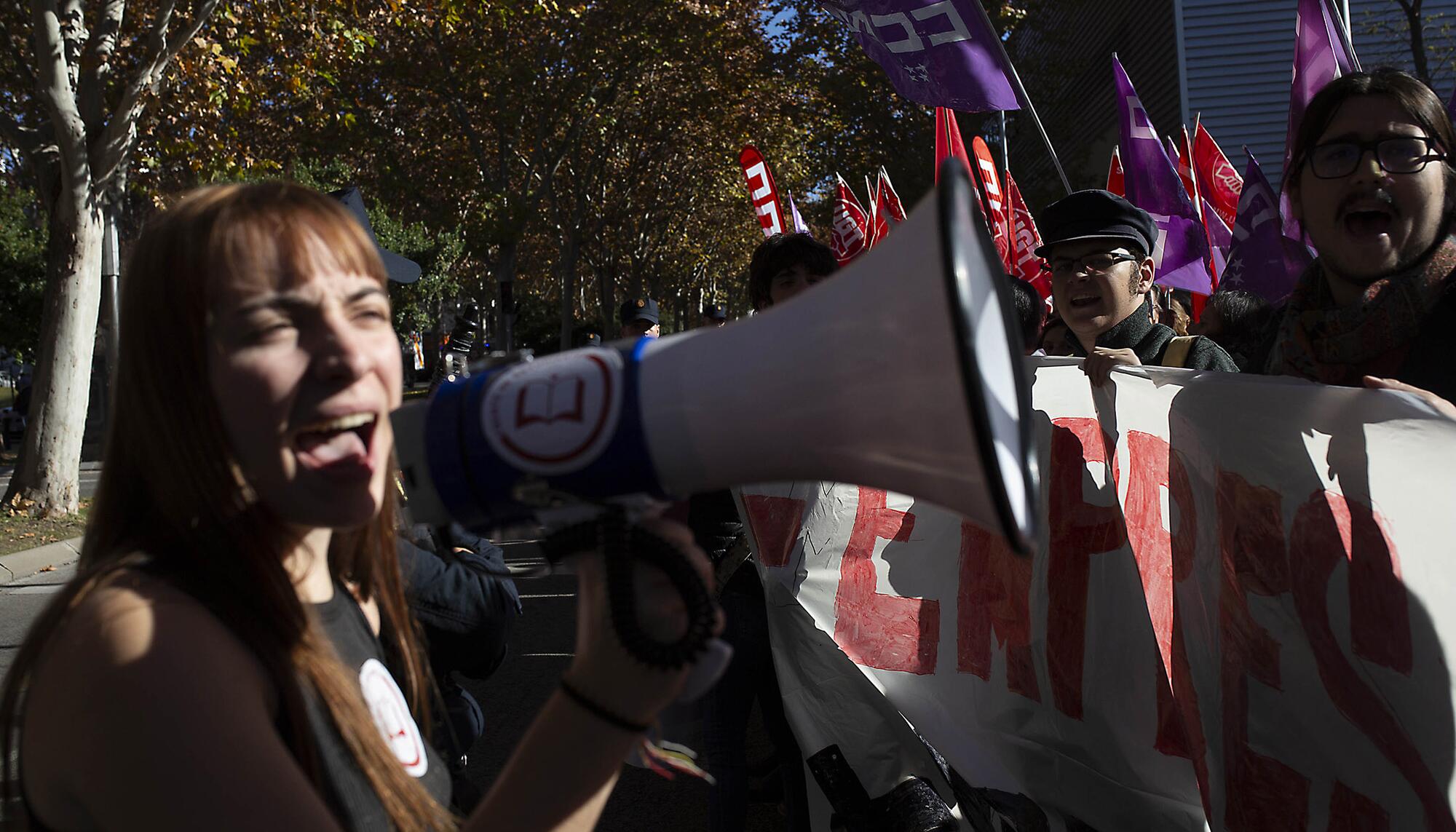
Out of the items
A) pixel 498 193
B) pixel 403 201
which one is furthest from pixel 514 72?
pixel 403 201

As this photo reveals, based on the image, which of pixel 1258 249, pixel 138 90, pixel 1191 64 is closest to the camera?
pixel 1258 249

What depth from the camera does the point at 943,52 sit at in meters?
5.06

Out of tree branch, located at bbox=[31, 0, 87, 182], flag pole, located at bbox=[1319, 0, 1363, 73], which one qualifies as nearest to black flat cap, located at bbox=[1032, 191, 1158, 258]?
flag pole, located at bbox=[1319, 0, 1363, 73]

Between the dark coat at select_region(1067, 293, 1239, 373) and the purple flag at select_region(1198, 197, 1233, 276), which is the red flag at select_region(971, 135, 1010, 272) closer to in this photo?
the purple flag at select_region(1198, 197, 1233, 276)

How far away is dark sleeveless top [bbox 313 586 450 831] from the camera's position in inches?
42.1

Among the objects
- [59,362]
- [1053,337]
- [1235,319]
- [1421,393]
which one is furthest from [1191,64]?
[1421,393]

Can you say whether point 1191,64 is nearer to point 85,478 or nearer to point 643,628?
point 85,478

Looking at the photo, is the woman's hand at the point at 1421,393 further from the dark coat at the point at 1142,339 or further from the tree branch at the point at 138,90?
the tree branch at the point at 138,90

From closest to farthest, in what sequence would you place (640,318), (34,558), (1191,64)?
(34,558) → (640,318) → (1191,64)

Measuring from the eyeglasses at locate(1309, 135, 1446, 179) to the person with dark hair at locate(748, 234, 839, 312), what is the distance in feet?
5.01

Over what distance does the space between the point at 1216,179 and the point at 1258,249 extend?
243 centimetres

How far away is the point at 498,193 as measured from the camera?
2014 centimetres

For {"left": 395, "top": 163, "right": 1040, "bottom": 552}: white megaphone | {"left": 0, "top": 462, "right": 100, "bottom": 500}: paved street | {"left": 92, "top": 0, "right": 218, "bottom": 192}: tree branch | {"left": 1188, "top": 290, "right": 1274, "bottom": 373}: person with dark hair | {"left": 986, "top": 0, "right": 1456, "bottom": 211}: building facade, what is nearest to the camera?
{"left": 395, "top": 163, "right": 1040, "bottom": 552}: white megaphone

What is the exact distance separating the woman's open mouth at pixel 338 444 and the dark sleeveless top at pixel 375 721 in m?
0.20
